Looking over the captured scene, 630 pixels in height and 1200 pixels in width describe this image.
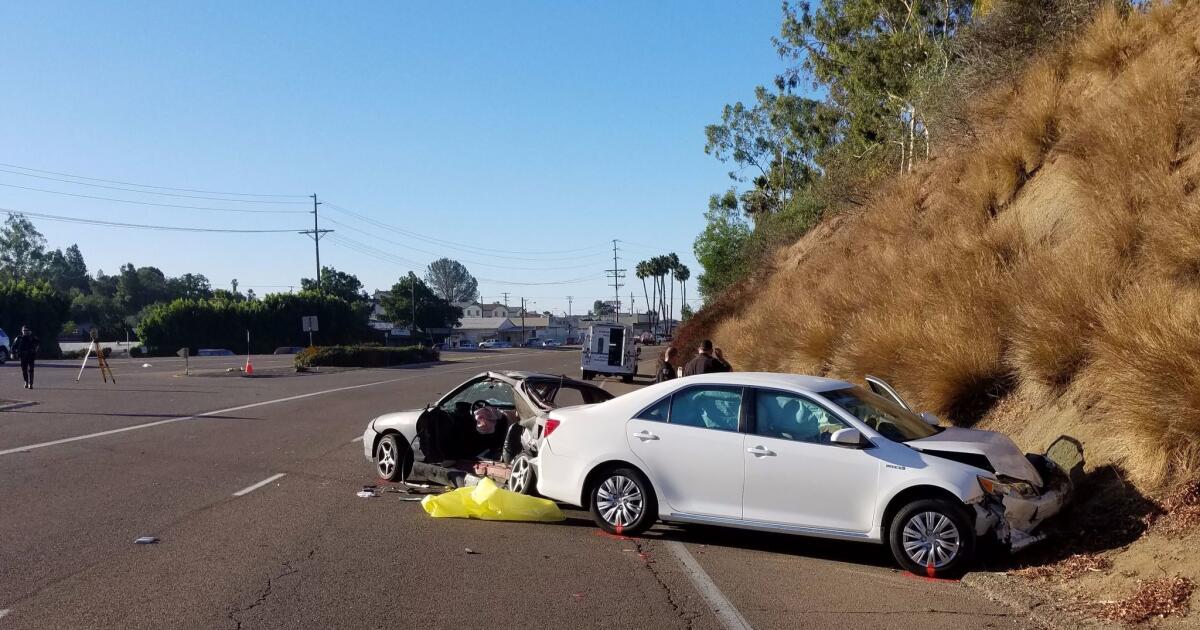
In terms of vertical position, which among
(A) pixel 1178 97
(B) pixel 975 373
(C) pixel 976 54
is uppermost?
(C) pixel 976 54

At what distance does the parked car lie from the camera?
35.6ft

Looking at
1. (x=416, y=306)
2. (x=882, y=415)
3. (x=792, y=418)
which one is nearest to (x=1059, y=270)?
(x=882, y=415)

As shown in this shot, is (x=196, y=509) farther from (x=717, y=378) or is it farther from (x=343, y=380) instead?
(x=343, y=380)

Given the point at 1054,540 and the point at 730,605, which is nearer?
the point at 730,605

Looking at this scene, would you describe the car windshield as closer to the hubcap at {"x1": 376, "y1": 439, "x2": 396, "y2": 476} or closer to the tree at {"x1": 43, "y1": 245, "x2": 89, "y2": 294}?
the hubcap at {"x1": 376, "y1": 439, "x2": 396, "y2": 476}

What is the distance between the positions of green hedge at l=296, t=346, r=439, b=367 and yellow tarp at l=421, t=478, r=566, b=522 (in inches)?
1525

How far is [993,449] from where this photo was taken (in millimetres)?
8383

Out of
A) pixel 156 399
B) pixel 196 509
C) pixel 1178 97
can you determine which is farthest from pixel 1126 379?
pixel 156 399

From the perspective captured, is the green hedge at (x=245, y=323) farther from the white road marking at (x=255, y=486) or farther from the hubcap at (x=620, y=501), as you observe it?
the hubcap at (x=620, y=501)

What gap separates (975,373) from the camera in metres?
12.3

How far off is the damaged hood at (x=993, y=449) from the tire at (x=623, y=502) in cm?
233

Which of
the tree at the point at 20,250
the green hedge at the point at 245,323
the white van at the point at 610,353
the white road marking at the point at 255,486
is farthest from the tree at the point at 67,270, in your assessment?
the white road marking at the point at 255,486

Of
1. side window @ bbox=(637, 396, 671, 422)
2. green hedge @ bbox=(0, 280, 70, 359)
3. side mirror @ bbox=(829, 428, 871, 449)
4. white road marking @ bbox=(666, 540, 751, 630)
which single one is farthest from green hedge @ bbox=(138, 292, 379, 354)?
side mirror @ bbox=(829, 428, 871, 449)

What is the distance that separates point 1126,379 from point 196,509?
349 inches
